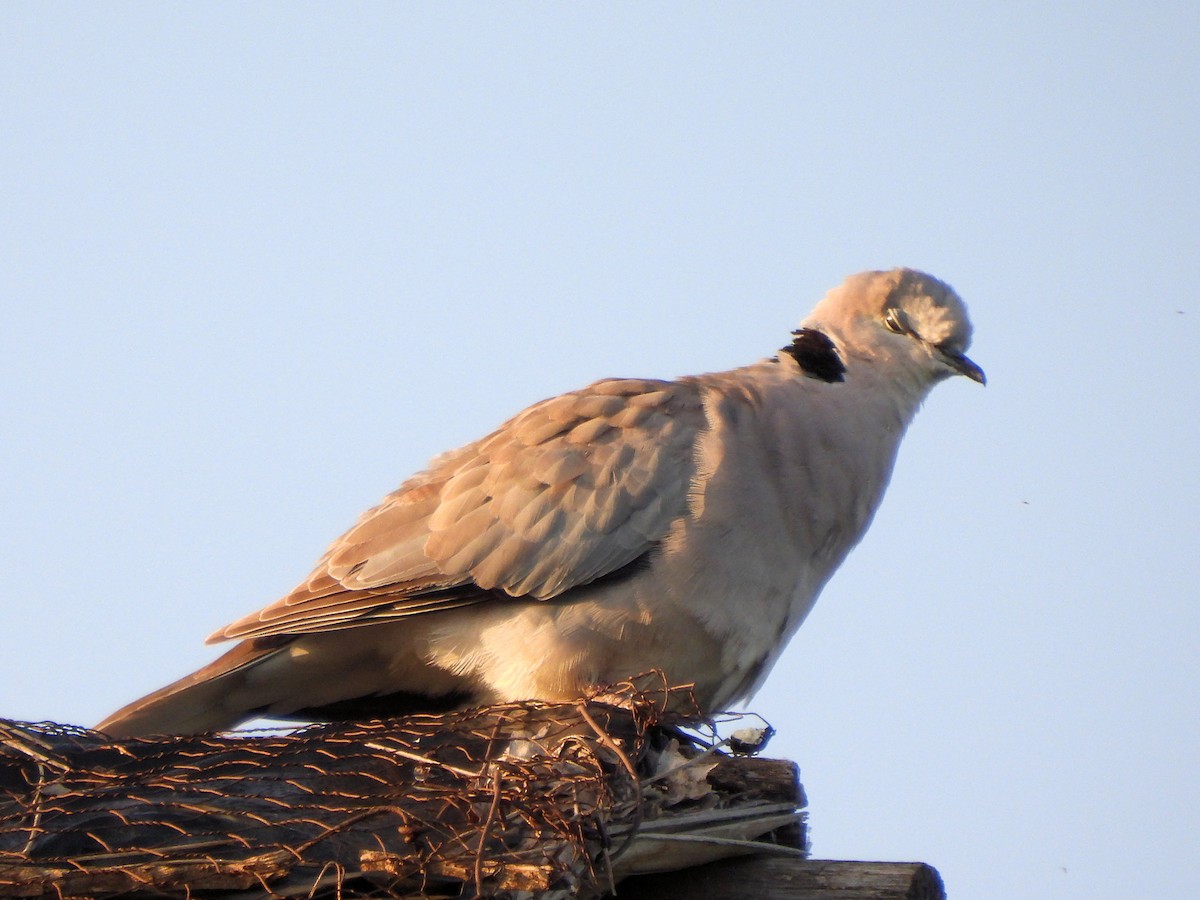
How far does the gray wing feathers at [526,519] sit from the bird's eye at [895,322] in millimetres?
1200

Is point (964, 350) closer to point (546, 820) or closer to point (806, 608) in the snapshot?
point (806, 608)

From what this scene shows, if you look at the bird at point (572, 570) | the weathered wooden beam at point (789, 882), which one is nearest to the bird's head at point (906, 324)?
the bird at point (572, 570)

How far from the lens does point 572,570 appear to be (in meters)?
5.43

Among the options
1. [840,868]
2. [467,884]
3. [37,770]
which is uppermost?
[37,770]

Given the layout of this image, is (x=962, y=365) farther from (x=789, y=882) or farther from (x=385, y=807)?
(x=385, y=807)

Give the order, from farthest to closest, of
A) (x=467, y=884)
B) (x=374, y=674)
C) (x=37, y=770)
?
(x=374, y=674), (x=37, y=770), (x=467, y=884)

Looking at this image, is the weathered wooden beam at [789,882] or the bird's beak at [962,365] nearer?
the weathered wooden beam at [789,882]

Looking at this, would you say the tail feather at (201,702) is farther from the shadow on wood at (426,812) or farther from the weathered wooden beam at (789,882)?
the weathered wooden beam at (789,882)

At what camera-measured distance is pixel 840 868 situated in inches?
161

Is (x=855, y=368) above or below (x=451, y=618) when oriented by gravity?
above

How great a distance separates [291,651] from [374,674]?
33 centimetres

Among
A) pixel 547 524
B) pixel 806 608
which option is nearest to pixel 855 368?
pixel 806 608

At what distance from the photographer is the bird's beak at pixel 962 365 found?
6766 mm

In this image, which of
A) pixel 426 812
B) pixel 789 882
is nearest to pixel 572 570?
pixel 789 882
